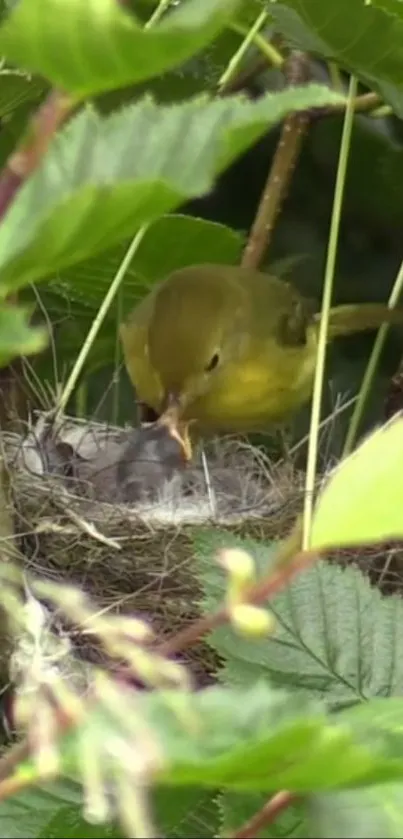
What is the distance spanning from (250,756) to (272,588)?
42 mm

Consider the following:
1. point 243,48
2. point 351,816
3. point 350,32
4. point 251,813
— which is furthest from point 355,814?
point 243,48

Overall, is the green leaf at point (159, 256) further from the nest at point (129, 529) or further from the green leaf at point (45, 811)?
the green leaf at point (45, 811)

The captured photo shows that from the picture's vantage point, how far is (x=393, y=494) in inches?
13.0

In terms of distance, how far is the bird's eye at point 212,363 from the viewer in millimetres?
1255

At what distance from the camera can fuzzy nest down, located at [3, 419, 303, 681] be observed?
3.33ft

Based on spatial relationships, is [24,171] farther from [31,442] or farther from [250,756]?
[31,442]

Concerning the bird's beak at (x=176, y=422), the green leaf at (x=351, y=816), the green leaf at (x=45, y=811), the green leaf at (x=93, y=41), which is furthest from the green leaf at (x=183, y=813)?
the bird's beak at (x=176, y=422)

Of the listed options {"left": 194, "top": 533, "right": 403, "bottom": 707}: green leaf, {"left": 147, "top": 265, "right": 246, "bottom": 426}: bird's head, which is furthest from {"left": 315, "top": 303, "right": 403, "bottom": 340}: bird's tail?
{"left": 194, "top": 533, "right": 403, "bottom": 707}: green leaf

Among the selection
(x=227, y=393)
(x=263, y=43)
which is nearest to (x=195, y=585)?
(x=227, y=393)

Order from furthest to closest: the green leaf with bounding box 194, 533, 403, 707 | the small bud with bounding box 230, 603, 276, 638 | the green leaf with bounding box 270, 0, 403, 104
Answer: the green leaf with bounding box 270, 0, 403, 104, the green leaf with bounding box 194, 533, 403, 707, the small bud with bounding box 230, 603, 276, 638

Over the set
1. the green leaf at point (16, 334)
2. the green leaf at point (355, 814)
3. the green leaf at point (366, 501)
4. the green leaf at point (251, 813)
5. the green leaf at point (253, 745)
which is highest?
the green leaf at point (16, 334)

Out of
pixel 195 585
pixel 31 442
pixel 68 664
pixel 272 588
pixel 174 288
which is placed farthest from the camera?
pixel 174 288

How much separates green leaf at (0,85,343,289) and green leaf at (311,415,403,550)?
0.08 meters

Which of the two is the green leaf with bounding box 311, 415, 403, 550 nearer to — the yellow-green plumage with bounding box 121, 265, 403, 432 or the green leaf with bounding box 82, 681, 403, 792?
the green leaf with bounding box 82, 681, 403, 792
